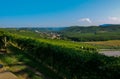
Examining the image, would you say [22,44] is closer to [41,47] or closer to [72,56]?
[41,47]

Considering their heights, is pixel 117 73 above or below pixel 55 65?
above

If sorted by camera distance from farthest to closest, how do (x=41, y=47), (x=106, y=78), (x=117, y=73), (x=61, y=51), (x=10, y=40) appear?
(x=10, y=40)
(x=41, y=47)
(x=61, y=51)
(x=106, y=78)
(x=117, y=73)

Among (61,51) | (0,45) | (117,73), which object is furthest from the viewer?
(0,45)

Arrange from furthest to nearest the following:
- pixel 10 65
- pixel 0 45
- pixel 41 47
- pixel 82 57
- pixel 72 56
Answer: pixel 0 45 < pixel 41 47 < pixel 10 65 < pixel 72 56 < pixel 82 57

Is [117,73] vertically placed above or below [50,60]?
above

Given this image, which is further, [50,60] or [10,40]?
[10,40]

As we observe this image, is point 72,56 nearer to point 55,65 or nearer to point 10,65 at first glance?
point 55,65

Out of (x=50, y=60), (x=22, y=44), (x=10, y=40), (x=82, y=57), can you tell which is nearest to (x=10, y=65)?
(x=50, y=60)

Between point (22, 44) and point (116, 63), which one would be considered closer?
point (116, 63)

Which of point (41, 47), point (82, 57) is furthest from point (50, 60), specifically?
point (82, 57)
